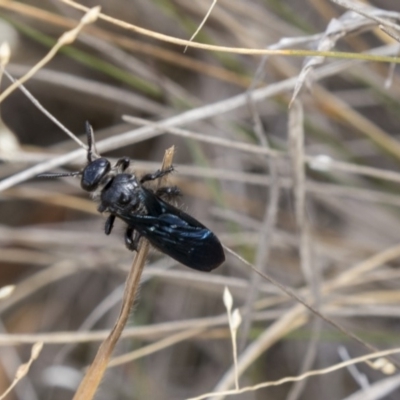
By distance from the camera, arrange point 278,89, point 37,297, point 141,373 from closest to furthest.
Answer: point 278,89 < point 141,373 < point 37,297

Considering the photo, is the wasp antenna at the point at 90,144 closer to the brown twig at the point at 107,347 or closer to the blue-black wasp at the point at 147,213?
the blue-black wasp at the point at 147,213

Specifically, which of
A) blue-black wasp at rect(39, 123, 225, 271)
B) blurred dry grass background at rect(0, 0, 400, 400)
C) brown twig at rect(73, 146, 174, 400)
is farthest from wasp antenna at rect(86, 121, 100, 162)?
brown twig at rect(73, 146, 174, 400)

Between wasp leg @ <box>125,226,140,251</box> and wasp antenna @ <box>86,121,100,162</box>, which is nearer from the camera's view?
wasp antenna @ <box>86,121,100,162</box>

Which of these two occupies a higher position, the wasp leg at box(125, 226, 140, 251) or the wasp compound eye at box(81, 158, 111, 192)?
the wasp compound eye at box(81, 158, 111, 192)

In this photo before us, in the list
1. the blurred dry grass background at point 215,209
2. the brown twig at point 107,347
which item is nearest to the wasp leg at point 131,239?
the blurred dry grass background at point 215,209

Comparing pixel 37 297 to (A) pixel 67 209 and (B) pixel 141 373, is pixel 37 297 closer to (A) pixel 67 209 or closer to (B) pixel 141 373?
(A) pixel 67 209

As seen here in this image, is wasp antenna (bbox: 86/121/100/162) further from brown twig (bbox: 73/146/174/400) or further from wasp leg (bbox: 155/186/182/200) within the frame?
brown twig (bbox: 73/146/174/400)

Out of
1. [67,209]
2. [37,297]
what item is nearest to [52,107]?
[67,209]
